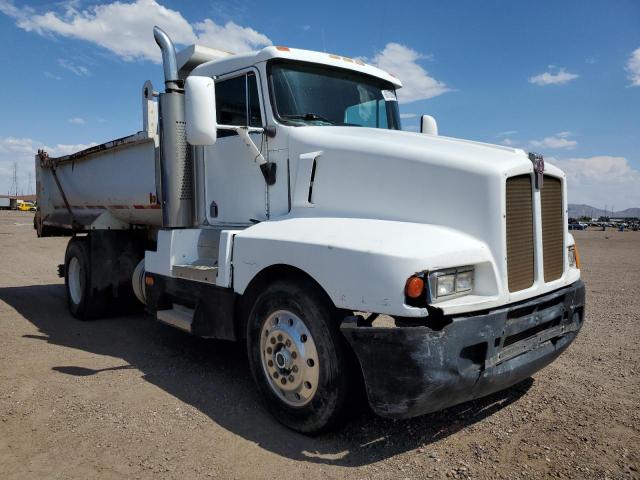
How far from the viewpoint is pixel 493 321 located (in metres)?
3.20

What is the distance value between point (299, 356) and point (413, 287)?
1.08 metres

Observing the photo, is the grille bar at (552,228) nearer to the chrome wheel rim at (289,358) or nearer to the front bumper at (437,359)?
the front bumper at (437,359)

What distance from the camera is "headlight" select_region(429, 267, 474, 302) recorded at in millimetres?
3061

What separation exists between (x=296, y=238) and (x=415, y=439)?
167cm

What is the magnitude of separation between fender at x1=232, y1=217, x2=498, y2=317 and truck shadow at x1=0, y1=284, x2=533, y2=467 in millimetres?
1078

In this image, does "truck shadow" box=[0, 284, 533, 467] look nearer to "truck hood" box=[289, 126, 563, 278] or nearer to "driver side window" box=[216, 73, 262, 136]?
"truck hood" box=[289, 126, 563, 278]

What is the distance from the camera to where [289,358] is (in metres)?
3.71

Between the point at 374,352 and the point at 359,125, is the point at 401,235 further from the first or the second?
the point at 359,125

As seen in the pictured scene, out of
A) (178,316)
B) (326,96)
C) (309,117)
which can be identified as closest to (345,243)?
(309,117)

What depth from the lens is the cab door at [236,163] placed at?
4.67 meters

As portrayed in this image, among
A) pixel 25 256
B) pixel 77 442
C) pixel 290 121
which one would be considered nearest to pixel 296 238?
pixel 290 121

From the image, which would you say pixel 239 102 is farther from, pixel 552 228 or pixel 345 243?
pixel 552 228

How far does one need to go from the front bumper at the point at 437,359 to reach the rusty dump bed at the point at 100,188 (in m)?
3.97

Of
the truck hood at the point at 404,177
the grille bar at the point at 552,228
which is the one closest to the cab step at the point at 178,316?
Answer: the truck hood at the point at 404,177
